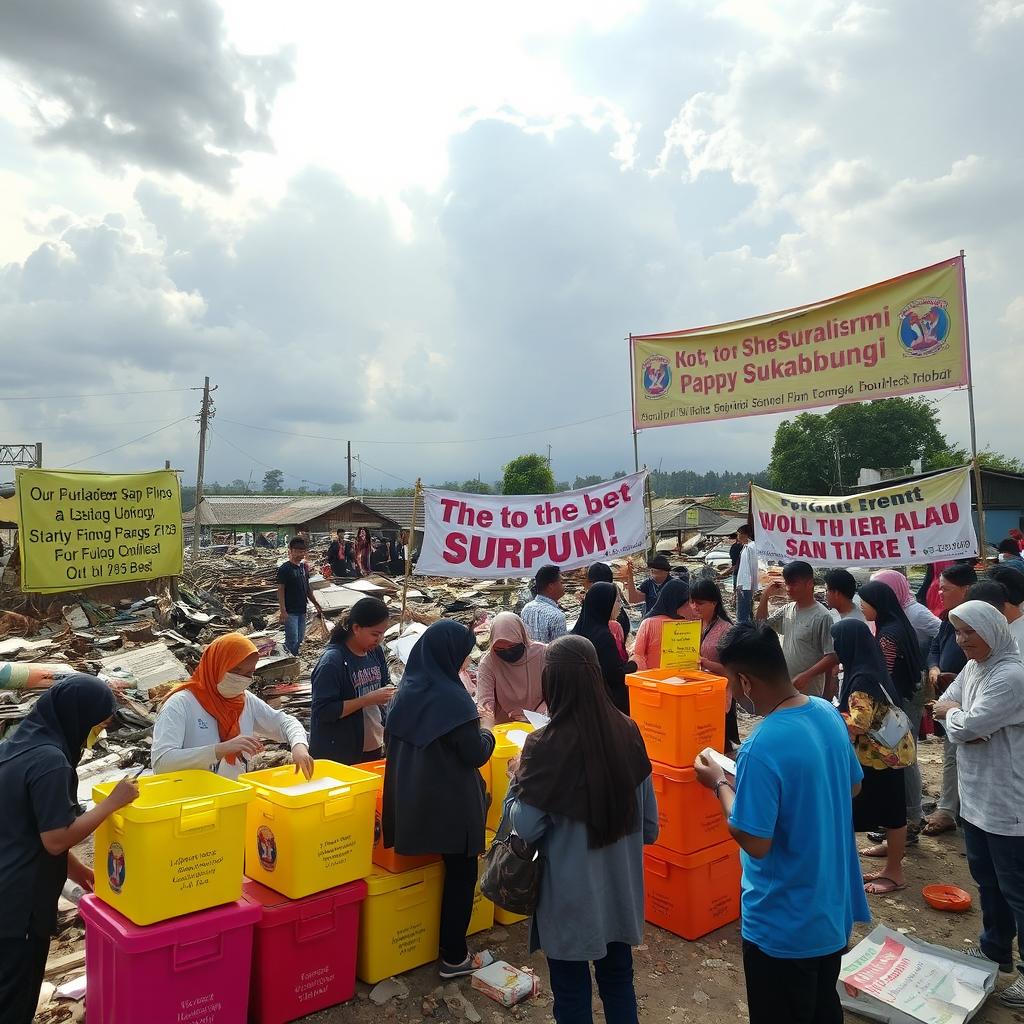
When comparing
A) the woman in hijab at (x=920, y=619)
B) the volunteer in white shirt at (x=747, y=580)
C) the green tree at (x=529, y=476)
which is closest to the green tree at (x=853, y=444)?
the green tree at (x=529, y=476)

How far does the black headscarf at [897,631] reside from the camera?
497 cm

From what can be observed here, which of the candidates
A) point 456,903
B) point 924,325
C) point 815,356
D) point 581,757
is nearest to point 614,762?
point 581,757

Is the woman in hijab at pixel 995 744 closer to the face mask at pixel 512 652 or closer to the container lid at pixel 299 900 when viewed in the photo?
the face mask at pixel 512 652

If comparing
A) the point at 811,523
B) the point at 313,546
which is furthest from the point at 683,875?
the point at 313,546

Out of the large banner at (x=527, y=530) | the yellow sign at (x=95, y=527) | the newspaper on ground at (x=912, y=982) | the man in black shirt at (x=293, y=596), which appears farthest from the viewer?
the man in black shirt at (x=293, y=596)

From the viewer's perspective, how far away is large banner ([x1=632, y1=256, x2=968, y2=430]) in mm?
7746

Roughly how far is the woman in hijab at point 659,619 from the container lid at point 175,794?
10.8 ft

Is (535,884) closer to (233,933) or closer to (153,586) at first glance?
(233,933)

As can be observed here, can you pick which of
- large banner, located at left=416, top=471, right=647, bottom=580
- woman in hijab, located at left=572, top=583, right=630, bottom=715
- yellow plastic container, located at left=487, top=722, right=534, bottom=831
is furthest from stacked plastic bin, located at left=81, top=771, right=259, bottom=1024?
large banner, located at left=416, top=471, right=647, bottom=580

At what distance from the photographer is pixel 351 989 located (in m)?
3.57

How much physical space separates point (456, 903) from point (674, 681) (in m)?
1.65

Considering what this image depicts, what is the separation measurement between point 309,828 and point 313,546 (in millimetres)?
40142

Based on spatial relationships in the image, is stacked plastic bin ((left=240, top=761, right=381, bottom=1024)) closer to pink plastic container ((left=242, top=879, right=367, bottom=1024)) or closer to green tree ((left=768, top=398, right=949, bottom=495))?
pink plastic container ((left=242, top=879, right=367, bottom=1024))

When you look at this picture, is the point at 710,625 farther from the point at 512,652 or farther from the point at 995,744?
the point at 995,744
